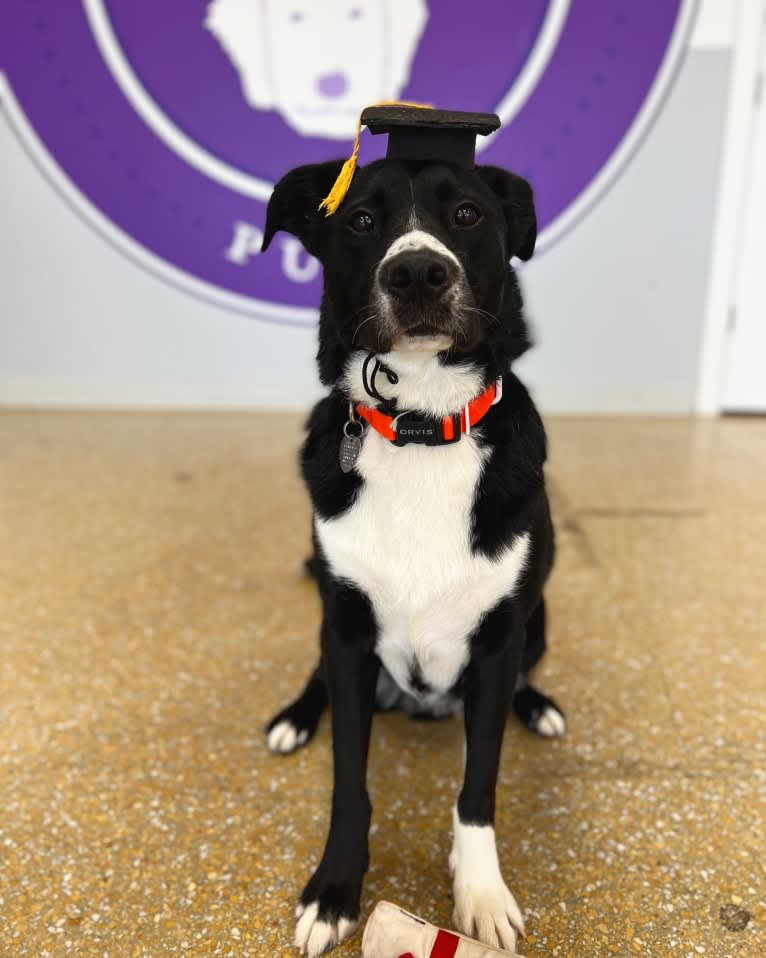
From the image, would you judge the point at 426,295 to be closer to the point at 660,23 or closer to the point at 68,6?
the point at 660,23

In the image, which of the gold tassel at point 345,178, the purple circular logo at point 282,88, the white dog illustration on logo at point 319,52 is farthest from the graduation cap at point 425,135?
the white dog illustration on logo at point 319,52

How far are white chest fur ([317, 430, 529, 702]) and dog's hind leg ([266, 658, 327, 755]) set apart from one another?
34 cm

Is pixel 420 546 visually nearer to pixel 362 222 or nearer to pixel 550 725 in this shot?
pixel 362 222

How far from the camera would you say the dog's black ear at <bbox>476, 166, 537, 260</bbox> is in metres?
0.98

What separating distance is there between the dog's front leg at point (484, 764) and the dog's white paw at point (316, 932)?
145 mm

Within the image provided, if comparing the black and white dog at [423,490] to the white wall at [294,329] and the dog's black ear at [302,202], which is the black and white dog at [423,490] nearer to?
the dog's black ear at [302,202]

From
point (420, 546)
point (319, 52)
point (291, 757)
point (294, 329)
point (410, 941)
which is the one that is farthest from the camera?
point (294, 329)

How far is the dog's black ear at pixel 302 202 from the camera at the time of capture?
969mm

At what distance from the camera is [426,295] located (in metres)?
0.83

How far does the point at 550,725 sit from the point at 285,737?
45cm

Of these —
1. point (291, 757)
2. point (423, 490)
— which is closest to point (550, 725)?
point (291, 757)

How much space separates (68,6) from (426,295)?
111 inches

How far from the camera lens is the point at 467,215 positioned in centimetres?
92

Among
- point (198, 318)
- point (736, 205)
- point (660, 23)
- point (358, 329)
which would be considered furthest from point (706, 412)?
point (358, 329)
